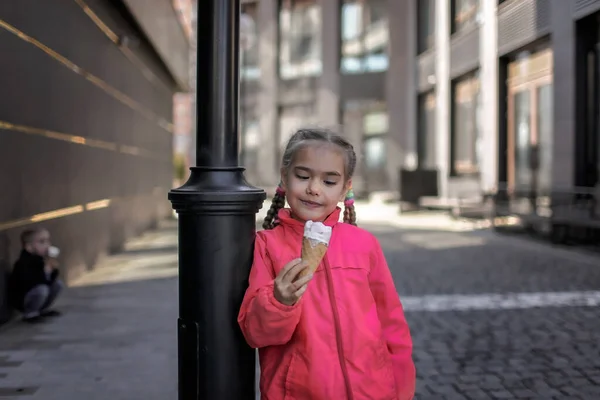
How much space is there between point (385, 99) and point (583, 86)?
692 inches

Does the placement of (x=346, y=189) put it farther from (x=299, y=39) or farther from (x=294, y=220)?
(x=299, y=39)

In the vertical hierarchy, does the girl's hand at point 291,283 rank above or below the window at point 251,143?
below

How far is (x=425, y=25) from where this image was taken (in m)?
24.3

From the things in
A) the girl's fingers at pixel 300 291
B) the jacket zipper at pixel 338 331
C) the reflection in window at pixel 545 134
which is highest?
the reflection in window at pixel 545 134

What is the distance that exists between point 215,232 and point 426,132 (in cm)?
2266

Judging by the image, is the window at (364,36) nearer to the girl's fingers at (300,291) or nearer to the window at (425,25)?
the window at (425,25)

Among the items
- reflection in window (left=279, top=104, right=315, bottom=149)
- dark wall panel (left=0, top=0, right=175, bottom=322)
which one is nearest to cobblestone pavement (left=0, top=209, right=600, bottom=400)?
dark wall panel (left=0, top=0, right=175, bottom=322)

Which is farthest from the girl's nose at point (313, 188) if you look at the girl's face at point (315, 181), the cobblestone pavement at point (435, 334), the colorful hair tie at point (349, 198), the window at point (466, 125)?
the window at point (466, 125)

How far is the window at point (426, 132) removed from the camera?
23.6 meters

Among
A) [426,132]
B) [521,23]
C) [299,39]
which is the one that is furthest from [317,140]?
A: [299,39]

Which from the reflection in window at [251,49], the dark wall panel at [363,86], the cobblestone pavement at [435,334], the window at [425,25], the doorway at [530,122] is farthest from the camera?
the reflection in window at [251,49]

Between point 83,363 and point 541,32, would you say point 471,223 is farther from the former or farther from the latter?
point 83,363

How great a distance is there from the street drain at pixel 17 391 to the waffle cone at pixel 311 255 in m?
2.62

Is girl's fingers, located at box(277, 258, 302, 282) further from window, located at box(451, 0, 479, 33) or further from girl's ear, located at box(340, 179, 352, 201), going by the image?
window, located at box(451, 0, 479, 33)
